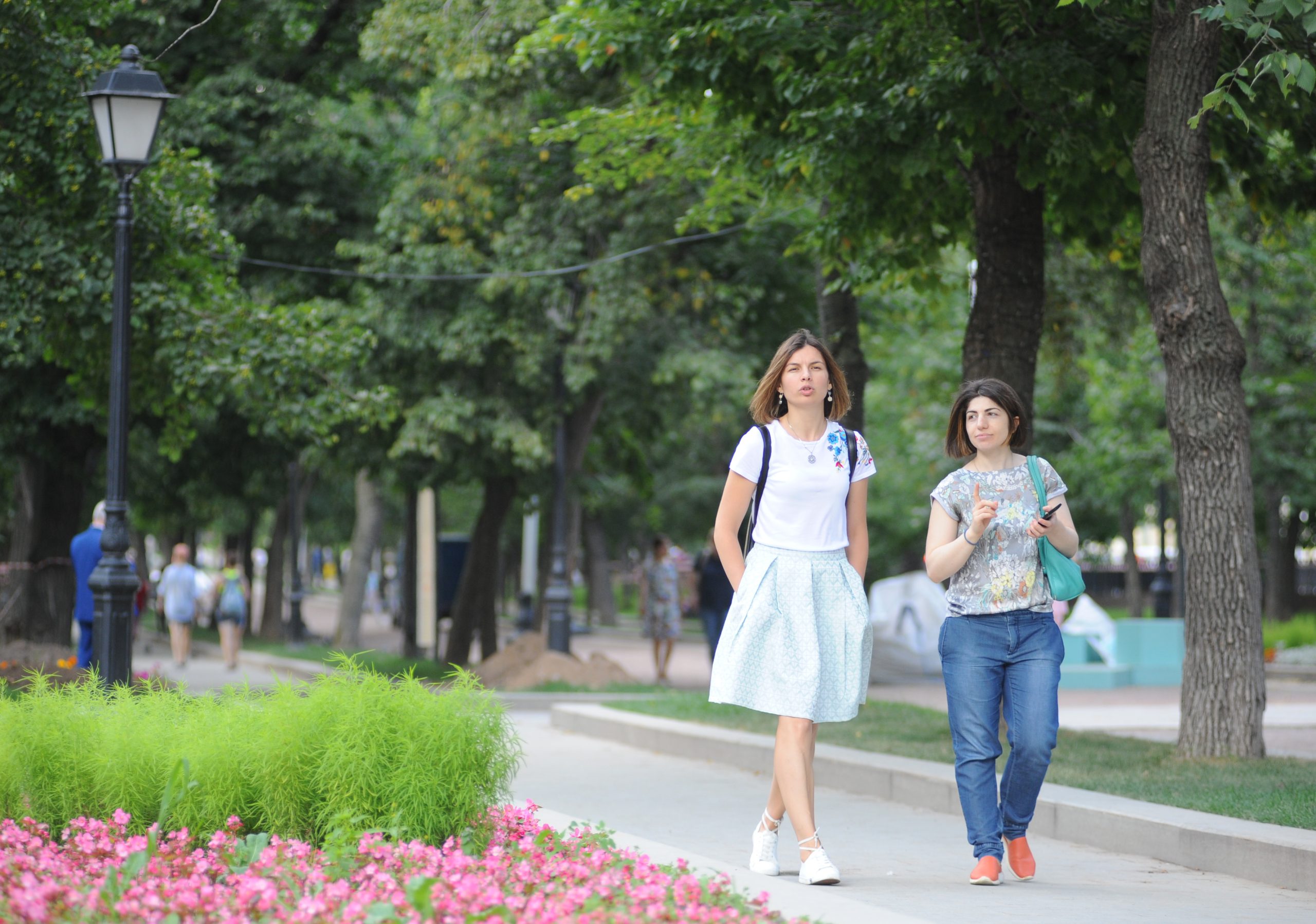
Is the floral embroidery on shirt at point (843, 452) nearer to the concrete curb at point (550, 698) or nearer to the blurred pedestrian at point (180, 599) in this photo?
the concrete curb at point (550, 698)

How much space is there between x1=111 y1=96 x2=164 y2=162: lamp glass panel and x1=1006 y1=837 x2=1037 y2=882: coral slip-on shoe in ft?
23.0

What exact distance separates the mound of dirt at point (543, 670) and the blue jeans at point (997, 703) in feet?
41.3

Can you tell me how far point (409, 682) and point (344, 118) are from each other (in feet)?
53.6

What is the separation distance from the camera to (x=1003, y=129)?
9711mm

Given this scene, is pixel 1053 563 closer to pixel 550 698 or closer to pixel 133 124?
pixel 133 124

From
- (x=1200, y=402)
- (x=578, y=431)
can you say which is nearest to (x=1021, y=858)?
(x=1200, y=402)

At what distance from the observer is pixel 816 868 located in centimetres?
523

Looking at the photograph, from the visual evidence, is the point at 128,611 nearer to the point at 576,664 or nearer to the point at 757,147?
the point at 757,147

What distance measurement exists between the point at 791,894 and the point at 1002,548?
1.58 m

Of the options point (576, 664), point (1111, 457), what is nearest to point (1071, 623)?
point (1111, 457)

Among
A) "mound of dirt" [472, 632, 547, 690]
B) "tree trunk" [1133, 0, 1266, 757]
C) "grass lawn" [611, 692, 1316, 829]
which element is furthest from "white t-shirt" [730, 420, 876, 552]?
"mound of dirt" [472, 632, 547, 690]

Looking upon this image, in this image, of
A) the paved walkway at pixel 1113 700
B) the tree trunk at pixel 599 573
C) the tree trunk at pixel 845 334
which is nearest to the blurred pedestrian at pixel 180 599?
the paved walkway at pixel 1113 700

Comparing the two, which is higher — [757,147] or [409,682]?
[757,147]

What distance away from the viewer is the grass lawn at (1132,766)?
7152mm
